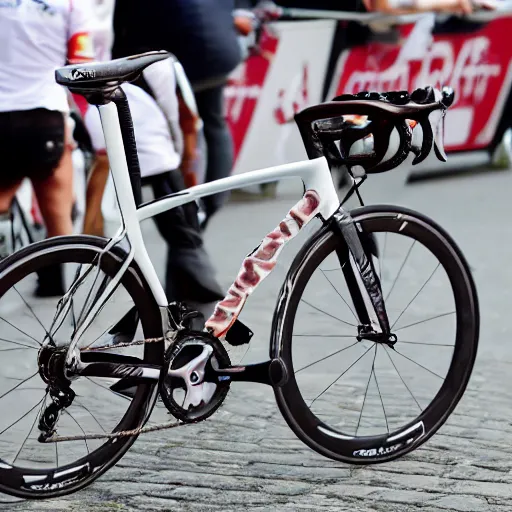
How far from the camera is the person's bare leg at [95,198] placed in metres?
6.09

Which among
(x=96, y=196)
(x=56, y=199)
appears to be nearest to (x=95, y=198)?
(x=96, y=196)

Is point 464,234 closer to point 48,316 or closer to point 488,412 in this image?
point 488,412

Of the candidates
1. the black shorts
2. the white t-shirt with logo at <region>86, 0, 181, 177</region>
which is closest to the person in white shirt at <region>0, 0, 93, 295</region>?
the black shorts

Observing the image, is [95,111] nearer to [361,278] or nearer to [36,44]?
[36,44]

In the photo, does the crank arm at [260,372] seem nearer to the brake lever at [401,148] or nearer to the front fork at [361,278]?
the front fork at [361,278]

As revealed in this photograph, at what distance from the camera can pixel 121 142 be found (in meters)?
3.60

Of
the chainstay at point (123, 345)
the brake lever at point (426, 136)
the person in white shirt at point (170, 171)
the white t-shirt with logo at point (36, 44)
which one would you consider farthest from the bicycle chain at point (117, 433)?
the white t-shirt with logo at point (36, 44)

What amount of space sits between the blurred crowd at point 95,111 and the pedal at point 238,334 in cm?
99

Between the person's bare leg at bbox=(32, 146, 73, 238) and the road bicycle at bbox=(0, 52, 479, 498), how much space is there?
1.68 metres

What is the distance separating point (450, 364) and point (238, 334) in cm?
77

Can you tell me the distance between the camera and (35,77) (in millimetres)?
5359

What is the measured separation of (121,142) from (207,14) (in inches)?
82.8

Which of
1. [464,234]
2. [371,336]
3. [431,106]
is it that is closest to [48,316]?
[371,336]

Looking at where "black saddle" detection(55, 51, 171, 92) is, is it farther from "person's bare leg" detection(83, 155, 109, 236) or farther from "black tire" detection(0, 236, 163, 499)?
"person's bare leg" detection(83, 155, 109, 236)
